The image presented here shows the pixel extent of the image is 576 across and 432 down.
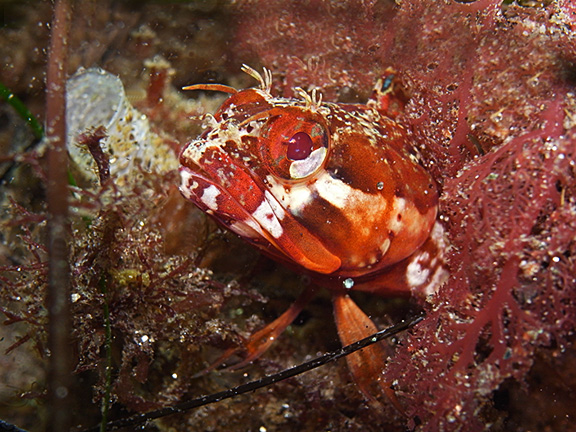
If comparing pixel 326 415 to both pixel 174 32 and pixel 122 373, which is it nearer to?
pixel 122 373

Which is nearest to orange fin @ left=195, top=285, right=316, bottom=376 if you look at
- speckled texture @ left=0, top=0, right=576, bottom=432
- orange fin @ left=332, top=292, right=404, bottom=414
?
speckled texture @ left=0, top=0, right=576, bottom=432

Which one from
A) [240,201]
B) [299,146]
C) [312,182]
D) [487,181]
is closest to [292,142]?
[299,146]

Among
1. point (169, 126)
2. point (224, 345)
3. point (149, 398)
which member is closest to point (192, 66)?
point (169, 126)

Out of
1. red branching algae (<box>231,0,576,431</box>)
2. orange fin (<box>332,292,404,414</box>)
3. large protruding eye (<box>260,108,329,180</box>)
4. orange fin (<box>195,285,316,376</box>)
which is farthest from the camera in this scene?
orange fin (<box>195,285,316,376</box>)

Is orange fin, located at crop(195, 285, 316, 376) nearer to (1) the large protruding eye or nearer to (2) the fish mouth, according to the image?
(2) the fish mouth

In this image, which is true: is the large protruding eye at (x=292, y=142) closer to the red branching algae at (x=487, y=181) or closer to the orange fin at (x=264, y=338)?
the red branching algae at (x=487, y=181)

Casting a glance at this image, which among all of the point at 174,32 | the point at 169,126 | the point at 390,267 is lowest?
the point at 390,267
